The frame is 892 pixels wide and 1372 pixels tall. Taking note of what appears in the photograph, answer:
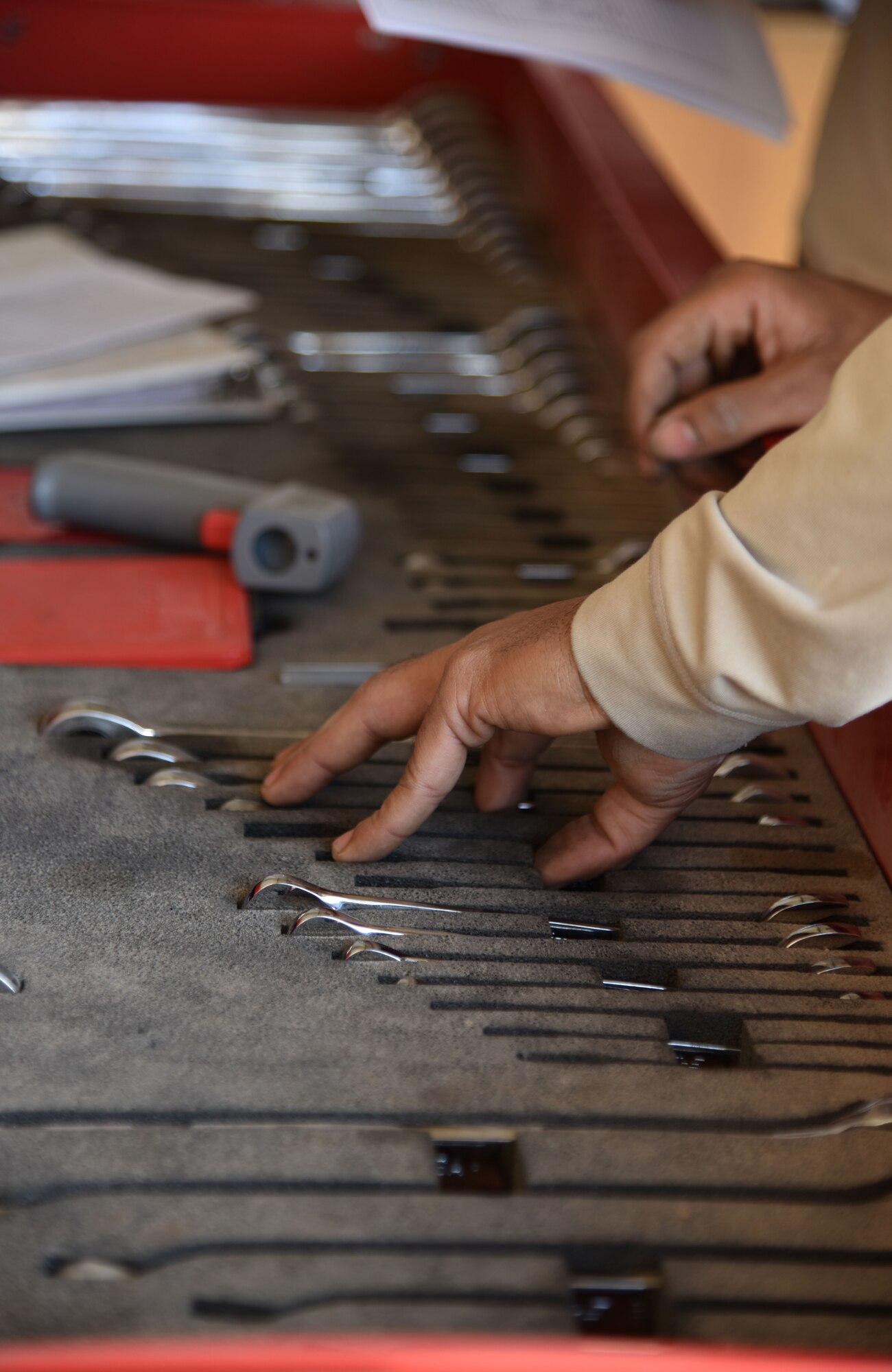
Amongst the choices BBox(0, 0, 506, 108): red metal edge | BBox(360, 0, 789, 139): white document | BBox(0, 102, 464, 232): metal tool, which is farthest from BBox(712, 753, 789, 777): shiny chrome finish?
BBox(0, 0, 506, 108): red metal edge

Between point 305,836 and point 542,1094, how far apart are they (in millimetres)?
307

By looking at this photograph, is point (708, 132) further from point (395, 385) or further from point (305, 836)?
point (305, 836)

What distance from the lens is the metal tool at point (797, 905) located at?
2.97 feet

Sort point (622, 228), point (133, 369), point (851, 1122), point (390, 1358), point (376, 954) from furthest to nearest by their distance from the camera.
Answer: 1. point (622, 228)
2. point (133, 369)
3. point (376, 954)
4. point (851, 1122)
5. point (390, 1358)

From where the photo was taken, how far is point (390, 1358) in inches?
18.1

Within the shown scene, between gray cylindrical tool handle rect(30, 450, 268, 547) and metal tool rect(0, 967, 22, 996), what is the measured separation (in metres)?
0.61

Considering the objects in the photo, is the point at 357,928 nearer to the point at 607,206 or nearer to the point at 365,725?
the point at 365,725

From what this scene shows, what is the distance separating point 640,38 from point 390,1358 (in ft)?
4.52

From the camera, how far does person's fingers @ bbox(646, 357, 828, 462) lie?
1.19 m

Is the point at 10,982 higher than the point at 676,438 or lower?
lower

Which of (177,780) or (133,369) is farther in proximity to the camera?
(133,369)

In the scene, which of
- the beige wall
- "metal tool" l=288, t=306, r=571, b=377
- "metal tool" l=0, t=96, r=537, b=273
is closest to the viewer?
"metal tool" l=288, t=306, r=571, b=377

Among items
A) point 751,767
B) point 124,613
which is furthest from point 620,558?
point 124,613

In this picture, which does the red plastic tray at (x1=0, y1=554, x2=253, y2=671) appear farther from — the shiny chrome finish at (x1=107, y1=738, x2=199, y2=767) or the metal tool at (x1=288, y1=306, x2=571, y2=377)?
the metal tool at (x1=288, y1=306, x2=571, y2=377)
